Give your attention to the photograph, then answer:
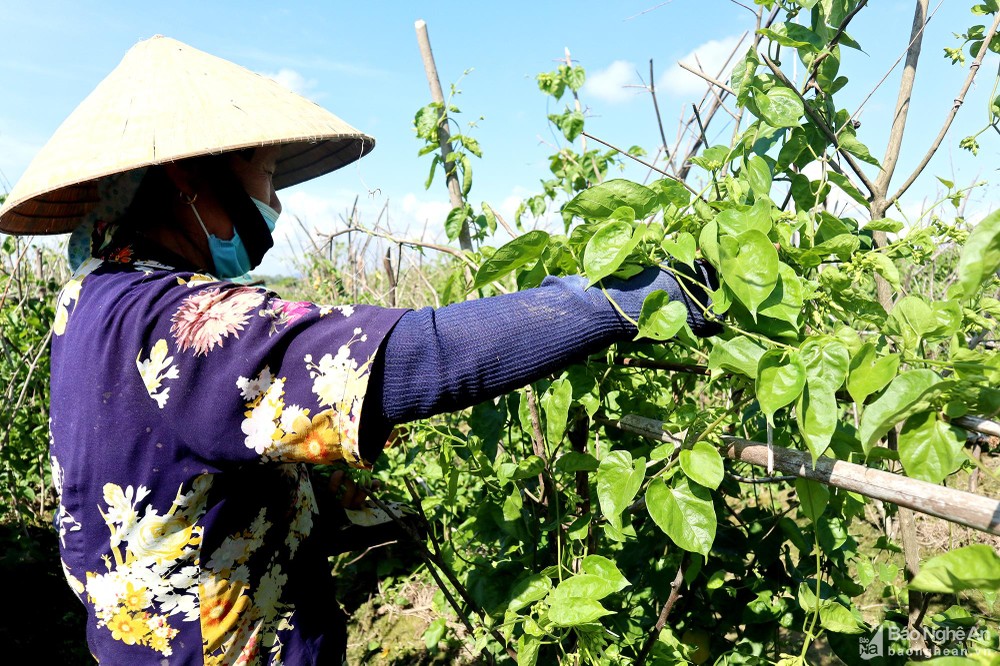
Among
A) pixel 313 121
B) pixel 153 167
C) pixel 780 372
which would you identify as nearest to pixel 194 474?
pixel 153 167

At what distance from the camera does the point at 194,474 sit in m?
1.17

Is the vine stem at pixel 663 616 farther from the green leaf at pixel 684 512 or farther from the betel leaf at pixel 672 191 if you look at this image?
the betel leaf at pixel 672 191

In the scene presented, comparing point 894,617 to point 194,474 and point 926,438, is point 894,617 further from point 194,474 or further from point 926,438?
point 194,474

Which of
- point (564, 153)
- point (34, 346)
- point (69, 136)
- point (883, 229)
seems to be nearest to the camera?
point (883, 229)

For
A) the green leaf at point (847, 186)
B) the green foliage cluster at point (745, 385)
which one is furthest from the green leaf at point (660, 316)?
the green leaf at point (847, 186)

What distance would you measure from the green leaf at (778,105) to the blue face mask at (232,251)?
1.03m

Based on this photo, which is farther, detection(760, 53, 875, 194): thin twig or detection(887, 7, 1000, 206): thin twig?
detection(887, 7, 1000, 206): thin twig

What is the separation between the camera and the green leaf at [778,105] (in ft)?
3.69

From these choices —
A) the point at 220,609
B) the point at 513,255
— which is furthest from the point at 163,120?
the point at 220,609

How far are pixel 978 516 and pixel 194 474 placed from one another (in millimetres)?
1162

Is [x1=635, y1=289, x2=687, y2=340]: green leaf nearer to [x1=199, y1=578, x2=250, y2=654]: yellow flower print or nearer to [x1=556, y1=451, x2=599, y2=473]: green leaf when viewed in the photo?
[x1=556, y1=451, x2=599, y2=473]: green leaf

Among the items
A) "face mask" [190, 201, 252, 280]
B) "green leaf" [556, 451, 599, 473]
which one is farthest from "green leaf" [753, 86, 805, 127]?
"face mask" [190, 201, 252, 280]

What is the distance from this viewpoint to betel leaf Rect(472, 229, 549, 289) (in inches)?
44.4

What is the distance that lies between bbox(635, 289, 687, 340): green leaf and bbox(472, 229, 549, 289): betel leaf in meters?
0.24
